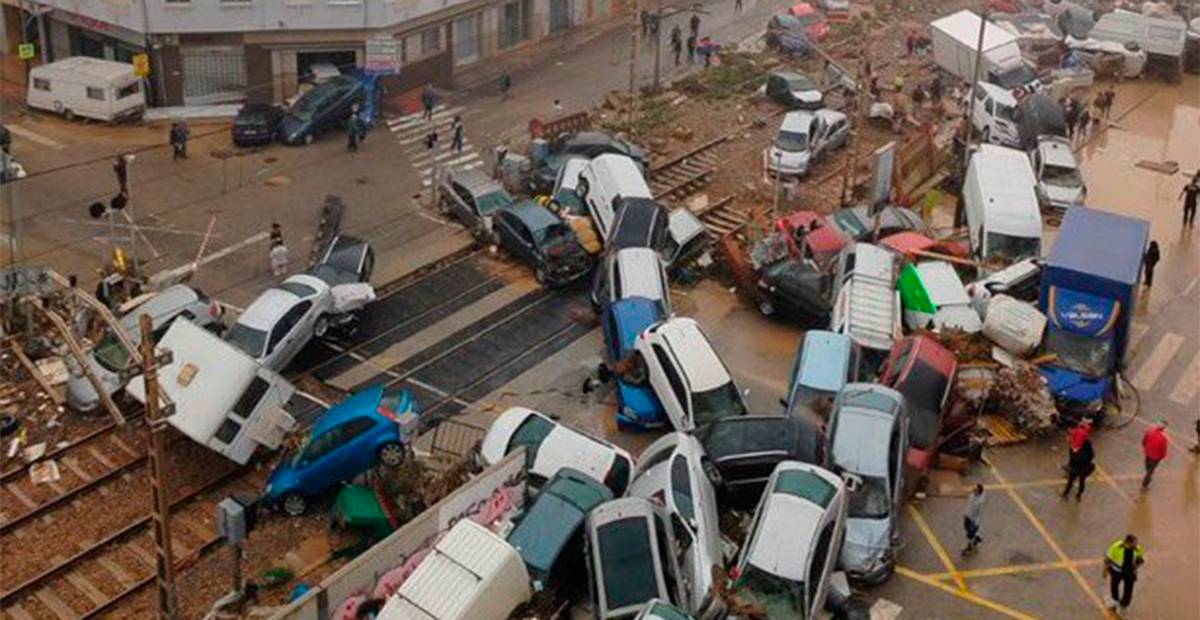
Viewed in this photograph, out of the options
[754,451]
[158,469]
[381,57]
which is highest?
[158,469]

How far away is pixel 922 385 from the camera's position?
2366 centimetres

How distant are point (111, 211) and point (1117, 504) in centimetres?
2274

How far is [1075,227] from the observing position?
27.4 metres

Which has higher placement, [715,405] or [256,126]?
[715,405]

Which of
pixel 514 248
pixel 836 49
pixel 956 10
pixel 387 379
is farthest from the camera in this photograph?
pixel 956 10

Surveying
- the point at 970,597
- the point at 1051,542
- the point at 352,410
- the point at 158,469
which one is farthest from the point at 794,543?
the point at 158,469

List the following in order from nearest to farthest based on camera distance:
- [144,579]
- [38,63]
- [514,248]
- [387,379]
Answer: [144,579]
[387,379]
[514,248]
[38,63]

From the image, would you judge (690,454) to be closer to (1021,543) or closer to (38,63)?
(1021,543)

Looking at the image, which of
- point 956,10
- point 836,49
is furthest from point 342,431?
point 956,10

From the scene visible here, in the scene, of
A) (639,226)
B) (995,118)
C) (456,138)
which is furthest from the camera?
(995,118)

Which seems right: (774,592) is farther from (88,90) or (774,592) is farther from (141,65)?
(88,90)

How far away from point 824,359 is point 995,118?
725 inches

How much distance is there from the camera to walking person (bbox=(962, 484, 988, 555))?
2117 cm

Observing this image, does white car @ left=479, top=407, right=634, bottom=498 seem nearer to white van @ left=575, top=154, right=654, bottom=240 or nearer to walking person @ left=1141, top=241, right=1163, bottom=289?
white van @ left=575, top=154, right=654, bottom=240
